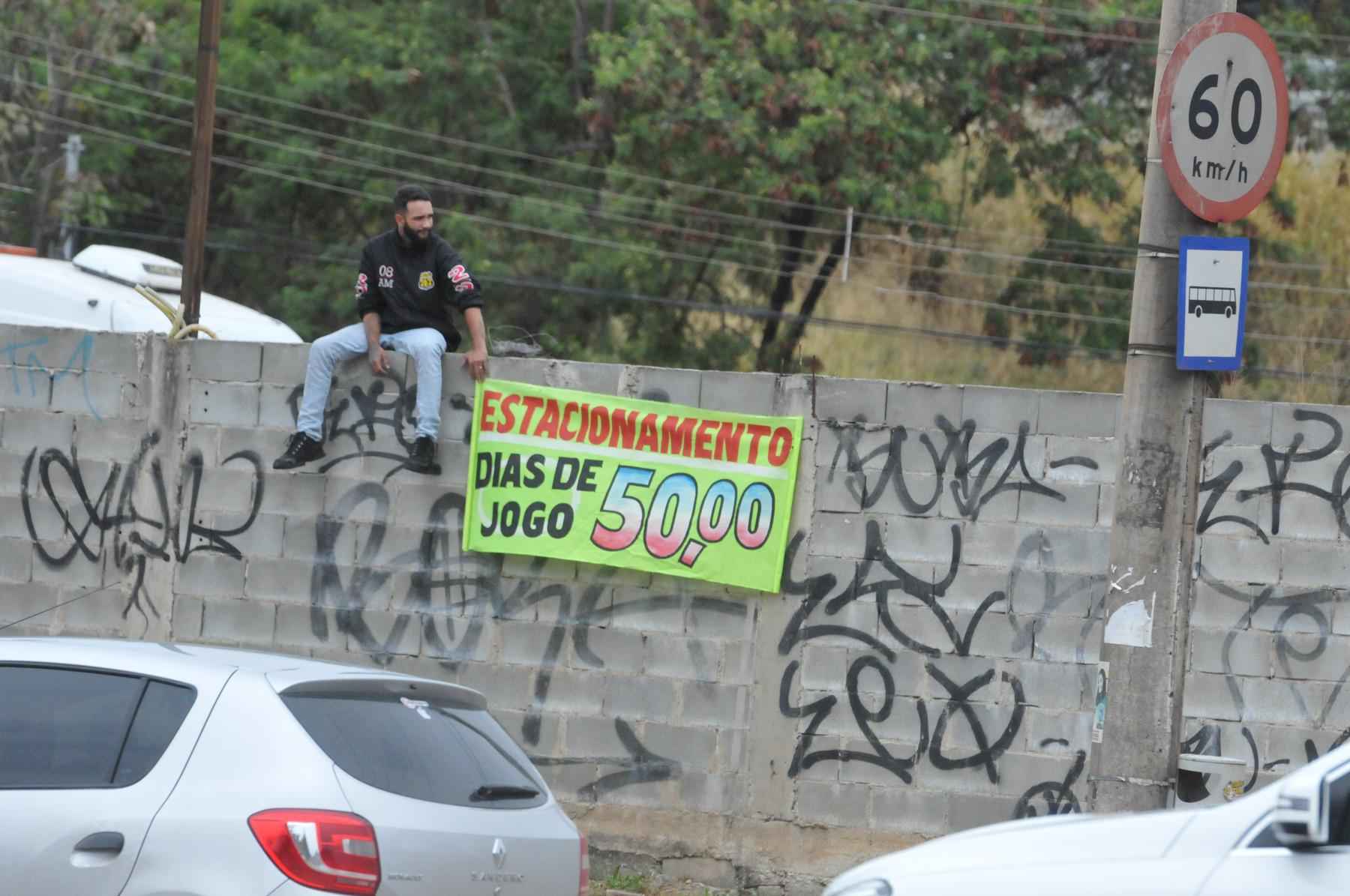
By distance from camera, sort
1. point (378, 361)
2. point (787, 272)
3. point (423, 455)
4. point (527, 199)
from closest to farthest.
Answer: point (423, 455), point (378, 361), point (787, 272), point (527, 199)

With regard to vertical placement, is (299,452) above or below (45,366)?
below

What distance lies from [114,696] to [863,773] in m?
3.85

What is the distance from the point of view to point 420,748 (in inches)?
193

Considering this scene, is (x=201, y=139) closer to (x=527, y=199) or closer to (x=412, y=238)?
(x=412, y=238)

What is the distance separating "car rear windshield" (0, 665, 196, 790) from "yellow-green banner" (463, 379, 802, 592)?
10.7 ft

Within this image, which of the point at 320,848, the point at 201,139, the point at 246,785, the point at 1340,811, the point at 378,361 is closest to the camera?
the point at 1340,811

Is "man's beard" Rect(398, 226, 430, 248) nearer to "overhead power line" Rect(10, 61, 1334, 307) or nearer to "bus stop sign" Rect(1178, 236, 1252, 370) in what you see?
"bus stop sign" Rect(1178, 236, 1252, 370)

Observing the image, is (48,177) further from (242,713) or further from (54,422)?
(242,713)

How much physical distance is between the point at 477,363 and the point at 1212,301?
3.70 meters

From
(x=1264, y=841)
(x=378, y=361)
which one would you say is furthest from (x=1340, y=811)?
(x=378, y=361)

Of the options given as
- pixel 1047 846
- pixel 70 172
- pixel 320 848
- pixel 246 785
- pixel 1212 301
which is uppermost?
pixel 70 172

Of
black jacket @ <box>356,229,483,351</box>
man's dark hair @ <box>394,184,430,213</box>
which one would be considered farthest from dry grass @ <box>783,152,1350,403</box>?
man's dark hair @ <box>394,184,430,213</box>

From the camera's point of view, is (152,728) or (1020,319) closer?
(152,728)

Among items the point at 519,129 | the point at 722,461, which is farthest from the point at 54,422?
the point at 519,129
